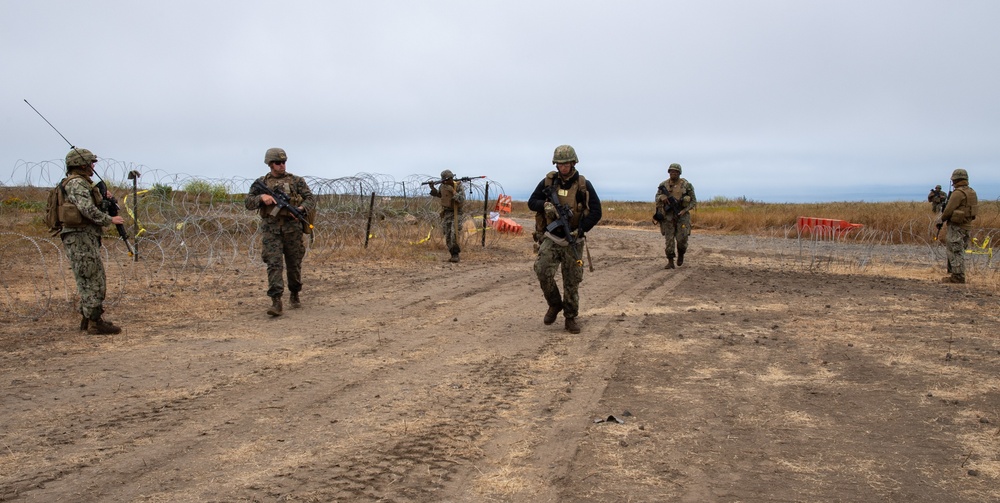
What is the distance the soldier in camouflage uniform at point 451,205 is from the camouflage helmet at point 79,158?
23.7 ft

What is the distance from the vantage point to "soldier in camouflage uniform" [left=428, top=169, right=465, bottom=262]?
42.5 ft

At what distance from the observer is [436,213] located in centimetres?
1511

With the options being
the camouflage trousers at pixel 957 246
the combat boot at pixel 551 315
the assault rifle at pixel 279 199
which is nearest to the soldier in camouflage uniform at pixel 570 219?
the combat boot at pixel 551 315

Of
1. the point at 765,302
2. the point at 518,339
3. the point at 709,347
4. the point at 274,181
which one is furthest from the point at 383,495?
the point at 765,302

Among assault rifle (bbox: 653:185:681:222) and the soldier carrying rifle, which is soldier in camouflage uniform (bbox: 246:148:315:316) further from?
assault rifle (bbox: 653:185:681:222)

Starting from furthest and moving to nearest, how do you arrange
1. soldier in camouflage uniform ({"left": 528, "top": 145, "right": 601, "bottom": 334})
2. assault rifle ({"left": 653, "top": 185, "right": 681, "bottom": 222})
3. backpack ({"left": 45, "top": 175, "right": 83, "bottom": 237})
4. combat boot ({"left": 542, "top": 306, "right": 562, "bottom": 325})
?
assault rifle ({"left": 653, "top": 185, "right": 681, "bottom": 222}) < combat boot ({"left": 542, "top": 306, "right": 562, "bottom": 325}) < soldier in camouflage uniform ({"left": 528, "top": 145, "right": 601, "bottom": 334}) < backpack ({"left": 45, "top": 175, "right": 83, "bottom": 237})

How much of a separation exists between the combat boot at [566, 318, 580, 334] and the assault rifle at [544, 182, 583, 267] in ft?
1.83

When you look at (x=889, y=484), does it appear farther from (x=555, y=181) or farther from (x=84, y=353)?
(x=84, y=353)

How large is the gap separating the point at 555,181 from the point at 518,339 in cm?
153

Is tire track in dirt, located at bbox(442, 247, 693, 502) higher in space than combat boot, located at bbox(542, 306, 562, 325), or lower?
lower

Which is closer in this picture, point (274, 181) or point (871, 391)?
point (871, 391)

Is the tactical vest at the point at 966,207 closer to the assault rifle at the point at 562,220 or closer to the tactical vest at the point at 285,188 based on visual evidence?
the assault rifle at the point at 562,220

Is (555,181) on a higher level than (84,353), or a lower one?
higher

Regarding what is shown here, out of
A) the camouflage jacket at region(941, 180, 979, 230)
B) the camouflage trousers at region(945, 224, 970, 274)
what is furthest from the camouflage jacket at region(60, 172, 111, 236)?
the camouflage trousers at region(945, 224, 970, 274)
